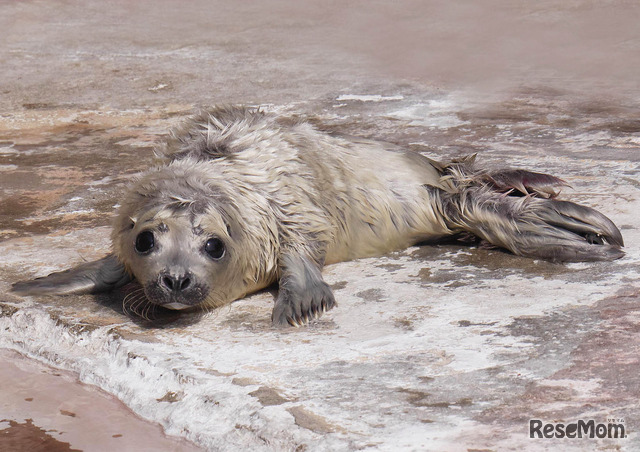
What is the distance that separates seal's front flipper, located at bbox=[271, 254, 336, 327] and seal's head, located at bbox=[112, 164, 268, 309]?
21cm

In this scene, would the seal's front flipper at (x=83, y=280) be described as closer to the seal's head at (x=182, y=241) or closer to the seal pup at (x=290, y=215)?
the seal pup at (x=290, y=215)

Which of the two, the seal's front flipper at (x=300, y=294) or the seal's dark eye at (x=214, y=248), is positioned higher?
the seal's dark eye at (x=214, y=248)

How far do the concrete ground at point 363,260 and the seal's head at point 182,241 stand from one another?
146 millimetres

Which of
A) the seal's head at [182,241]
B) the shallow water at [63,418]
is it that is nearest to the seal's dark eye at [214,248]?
the seal's head at [182,241]

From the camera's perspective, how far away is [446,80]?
8938 millimetres

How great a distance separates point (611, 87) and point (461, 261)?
13.6 feet

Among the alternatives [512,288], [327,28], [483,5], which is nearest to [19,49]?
[327,28]

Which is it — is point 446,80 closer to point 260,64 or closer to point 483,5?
point 260,64

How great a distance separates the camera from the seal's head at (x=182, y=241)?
427 cm

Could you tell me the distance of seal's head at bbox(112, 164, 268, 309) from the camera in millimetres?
4273

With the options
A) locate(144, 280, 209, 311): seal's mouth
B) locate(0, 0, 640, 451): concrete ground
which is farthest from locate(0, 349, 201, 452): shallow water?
locate(144, 280, 209, 311): seal's mouth

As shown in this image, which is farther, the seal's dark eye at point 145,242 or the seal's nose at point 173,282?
the seal's dark eye at point 145,242

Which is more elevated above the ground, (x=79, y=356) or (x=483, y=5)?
(x=483, y=5)

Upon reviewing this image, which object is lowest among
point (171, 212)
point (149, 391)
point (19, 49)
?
point (149, 391)
